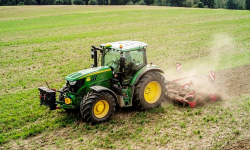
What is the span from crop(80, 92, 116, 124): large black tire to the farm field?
29 cm

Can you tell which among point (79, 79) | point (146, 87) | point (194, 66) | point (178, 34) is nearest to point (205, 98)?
point (146, 87)

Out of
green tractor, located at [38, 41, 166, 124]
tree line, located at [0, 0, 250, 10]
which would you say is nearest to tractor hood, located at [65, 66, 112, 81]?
green tractor, located at [38, 41, 166, 124]

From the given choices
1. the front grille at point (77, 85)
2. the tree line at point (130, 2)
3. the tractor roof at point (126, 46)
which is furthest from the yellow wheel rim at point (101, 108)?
the tree line at point (130, 2)

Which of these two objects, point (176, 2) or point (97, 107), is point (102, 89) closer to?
point (97, 107)

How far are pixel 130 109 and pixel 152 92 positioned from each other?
41.6 inches

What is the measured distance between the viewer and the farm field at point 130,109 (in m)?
8.36

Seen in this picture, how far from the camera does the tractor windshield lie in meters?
9.77

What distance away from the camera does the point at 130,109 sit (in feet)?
34.1

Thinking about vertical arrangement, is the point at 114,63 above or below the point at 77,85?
above

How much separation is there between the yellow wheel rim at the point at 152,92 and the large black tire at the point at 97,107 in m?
1.65

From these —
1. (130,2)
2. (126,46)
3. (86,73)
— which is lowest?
(86,73)

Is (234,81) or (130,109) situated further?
(234,81)

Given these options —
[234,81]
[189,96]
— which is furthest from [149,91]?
[234,81]

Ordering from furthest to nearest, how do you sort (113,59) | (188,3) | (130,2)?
(130,2), (188,3), (113,59)
